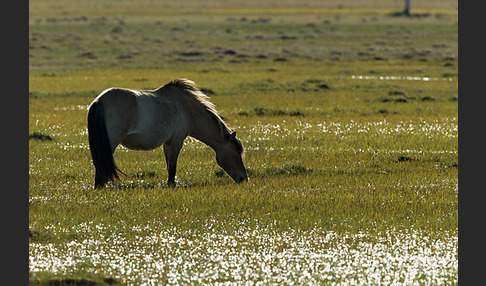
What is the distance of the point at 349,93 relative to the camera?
2830cm

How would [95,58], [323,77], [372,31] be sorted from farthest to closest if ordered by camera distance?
[372,31] < [95,58] < [323,77]

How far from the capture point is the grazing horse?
38.0ft

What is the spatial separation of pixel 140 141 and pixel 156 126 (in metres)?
0.38

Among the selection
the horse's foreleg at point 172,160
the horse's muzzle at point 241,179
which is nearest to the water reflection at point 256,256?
the horse's foreleg at point 172,160

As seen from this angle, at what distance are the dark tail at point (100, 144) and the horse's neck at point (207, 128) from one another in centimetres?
222

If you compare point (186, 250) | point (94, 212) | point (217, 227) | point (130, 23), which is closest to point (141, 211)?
point (94, 212)

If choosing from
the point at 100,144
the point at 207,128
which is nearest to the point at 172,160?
the point at 207,128

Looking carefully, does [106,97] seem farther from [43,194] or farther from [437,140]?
[437,140]

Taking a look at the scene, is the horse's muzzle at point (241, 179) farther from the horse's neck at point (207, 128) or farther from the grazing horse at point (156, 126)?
the horse's neck at point (207, 128)

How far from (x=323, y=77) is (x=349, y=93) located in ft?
22.7

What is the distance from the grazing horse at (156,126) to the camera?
1159cm

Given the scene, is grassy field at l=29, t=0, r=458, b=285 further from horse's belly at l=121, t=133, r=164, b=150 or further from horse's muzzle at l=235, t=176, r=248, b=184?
horse's belly at l=121, t=133, r=164, b=150

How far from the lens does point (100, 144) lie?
37.8 feet

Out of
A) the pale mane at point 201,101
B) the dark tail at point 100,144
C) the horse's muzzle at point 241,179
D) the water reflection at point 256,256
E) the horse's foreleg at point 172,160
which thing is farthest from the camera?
the pale mane at point 201,101
